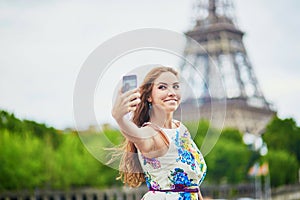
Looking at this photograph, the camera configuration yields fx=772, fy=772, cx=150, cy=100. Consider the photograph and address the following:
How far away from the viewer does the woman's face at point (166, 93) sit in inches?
120

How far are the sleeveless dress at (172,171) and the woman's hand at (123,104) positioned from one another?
1.11ft

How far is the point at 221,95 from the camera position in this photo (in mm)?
3242

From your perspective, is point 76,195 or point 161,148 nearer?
point 161,148

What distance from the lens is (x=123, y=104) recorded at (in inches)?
105

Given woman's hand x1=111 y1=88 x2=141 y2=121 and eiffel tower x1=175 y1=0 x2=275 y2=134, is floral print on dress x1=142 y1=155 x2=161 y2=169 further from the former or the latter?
eiffel tower x1=175 y1=0 x2=275 y2=134

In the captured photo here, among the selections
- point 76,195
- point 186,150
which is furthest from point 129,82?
point 76,195

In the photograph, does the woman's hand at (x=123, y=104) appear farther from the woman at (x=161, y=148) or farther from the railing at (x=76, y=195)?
the railing at (x=76, y=195)

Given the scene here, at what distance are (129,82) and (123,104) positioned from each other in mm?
137

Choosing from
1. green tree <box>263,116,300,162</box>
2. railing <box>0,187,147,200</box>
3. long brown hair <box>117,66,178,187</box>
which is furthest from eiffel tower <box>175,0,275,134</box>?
long brown hair <box>117,66,178,187</box>

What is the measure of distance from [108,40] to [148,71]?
0.84 ft

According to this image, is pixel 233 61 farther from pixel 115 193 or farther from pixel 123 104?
pixel 123 104

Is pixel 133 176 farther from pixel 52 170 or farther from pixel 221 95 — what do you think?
pixel 52 170

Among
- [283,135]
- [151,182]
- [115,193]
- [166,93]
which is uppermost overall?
[283,135]

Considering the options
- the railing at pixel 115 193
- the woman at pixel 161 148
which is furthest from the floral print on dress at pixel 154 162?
the railing at pixel 115 193
